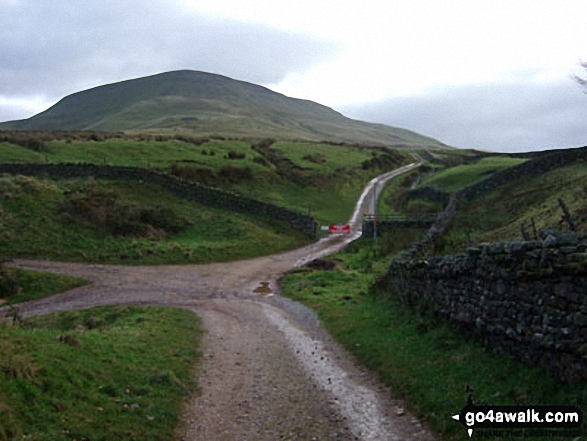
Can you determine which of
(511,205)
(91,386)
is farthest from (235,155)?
(91,386)

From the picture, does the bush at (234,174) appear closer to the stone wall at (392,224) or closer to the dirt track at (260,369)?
the stone wall at (392,224)

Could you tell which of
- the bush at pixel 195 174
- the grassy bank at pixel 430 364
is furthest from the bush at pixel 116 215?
the grassy bank at pixel 430 364

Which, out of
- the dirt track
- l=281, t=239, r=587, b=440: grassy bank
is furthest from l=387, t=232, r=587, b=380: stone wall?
the dirt track

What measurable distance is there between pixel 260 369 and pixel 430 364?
4321 millimetres

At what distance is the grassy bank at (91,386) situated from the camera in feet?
26.5

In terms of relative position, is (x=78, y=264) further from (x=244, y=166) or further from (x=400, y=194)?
(x=400, y=194)

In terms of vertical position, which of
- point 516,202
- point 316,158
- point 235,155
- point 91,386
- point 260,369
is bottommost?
point 260,369

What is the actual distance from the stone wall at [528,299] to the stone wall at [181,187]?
31.9 metres

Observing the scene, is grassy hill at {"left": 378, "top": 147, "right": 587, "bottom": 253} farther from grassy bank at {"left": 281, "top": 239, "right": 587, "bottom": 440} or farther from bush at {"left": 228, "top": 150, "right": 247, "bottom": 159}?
bush at {"left": 228, "top": 150, "right": 247, "bottom": 159}

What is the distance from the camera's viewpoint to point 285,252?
40.0 metres

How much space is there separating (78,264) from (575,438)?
30998 mm

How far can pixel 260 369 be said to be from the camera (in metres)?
13.8

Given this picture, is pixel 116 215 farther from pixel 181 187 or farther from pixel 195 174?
pixel 195 174

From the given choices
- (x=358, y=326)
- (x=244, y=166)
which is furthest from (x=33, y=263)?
(x=244, y=166)
